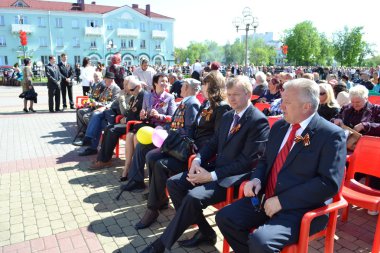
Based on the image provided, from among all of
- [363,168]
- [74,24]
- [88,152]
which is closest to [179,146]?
[363,168]

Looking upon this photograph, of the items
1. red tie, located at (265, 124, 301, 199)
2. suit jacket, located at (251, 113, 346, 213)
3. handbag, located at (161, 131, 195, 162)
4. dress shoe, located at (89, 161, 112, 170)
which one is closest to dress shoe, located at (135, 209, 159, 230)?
handbag, located at (161, 131, 195, 162)

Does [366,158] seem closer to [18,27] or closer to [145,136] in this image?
[145,136]

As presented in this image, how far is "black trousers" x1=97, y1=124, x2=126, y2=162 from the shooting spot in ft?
17.8

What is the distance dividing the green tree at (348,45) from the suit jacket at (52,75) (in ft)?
148

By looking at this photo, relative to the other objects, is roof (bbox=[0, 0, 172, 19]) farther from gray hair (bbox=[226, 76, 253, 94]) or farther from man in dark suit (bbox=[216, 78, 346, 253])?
man in dark suit (bbox=[216, 78, 346, 253])

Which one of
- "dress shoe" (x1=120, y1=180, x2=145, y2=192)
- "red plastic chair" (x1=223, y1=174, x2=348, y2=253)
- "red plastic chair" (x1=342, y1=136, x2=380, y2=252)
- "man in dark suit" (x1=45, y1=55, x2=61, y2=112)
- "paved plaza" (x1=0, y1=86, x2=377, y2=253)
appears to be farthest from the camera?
"man in dark suit" (x1=45, y1=55, x2=61, y2=112)

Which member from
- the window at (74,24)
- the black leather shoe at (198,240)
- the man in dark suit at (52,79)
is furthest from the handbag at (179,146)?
the window at (74,24)

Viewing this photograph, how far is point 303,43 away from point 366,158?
189 feet

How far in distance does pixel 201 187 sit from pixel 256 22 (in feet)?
40.1

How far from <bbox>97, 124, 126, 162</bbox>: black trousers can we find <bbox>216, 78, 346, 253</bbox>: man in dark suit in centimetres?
330

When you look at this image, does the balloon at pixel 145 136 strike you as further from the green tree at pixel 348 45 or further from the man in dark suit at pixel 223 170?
the green tree at pixel 348 45

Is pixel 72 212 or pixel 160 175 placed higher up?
pixel 160 175

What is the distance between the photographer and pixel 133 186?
455 centimetres

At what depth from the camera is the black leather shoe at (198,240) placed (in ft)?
10.3
